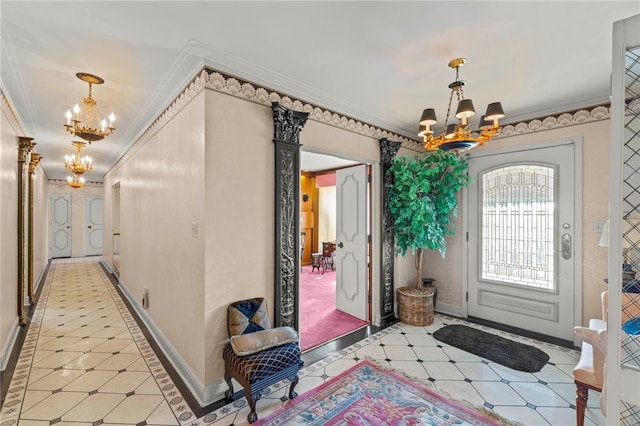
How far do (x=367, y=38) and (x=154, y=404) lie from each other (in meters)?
3.33

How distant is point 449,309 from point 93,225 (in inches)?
468

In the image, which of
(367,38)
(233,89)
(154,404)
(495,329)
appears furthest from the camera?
(495,329)

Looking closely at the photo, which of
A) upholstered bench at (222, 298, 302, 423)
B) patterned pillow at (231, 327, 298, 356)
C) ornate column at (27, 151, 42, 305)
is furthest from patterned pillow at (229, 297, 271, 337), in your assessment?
ornate column at (27, 151, 42, 305)

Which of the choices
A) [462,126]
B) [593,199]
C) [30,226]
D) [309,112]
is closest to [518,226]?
[593,199]

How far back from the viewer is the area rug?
6.79 ft

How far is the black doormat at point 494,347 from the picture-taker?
9.43 ft

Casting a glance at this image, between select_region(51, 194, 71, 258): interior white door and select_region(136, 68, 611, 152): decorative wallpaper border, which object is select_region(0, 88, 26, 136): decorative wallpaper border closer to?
select_region(136, 68, 611, 152): decorative wallpaper border

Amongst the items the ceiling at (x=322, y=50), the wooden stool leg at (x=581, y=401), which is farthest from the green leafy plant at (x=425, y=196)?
the wooden stool leg at (x=581, y=401)

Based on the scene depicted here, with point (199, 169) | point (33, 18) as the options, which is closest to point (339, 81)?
point (199, 169)

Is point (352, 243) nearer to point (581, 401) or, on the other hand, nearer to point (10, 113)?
point (581, 401)

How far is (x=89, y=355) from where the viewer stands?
3.05m

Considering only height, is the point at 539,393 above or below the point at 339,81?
below

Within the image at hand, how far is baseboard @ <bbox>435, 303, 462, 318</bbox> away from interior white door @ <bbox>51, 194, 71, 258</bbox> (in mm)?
11852

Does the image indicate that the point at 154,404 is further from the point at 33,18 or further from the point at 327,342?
the point at 33,18
